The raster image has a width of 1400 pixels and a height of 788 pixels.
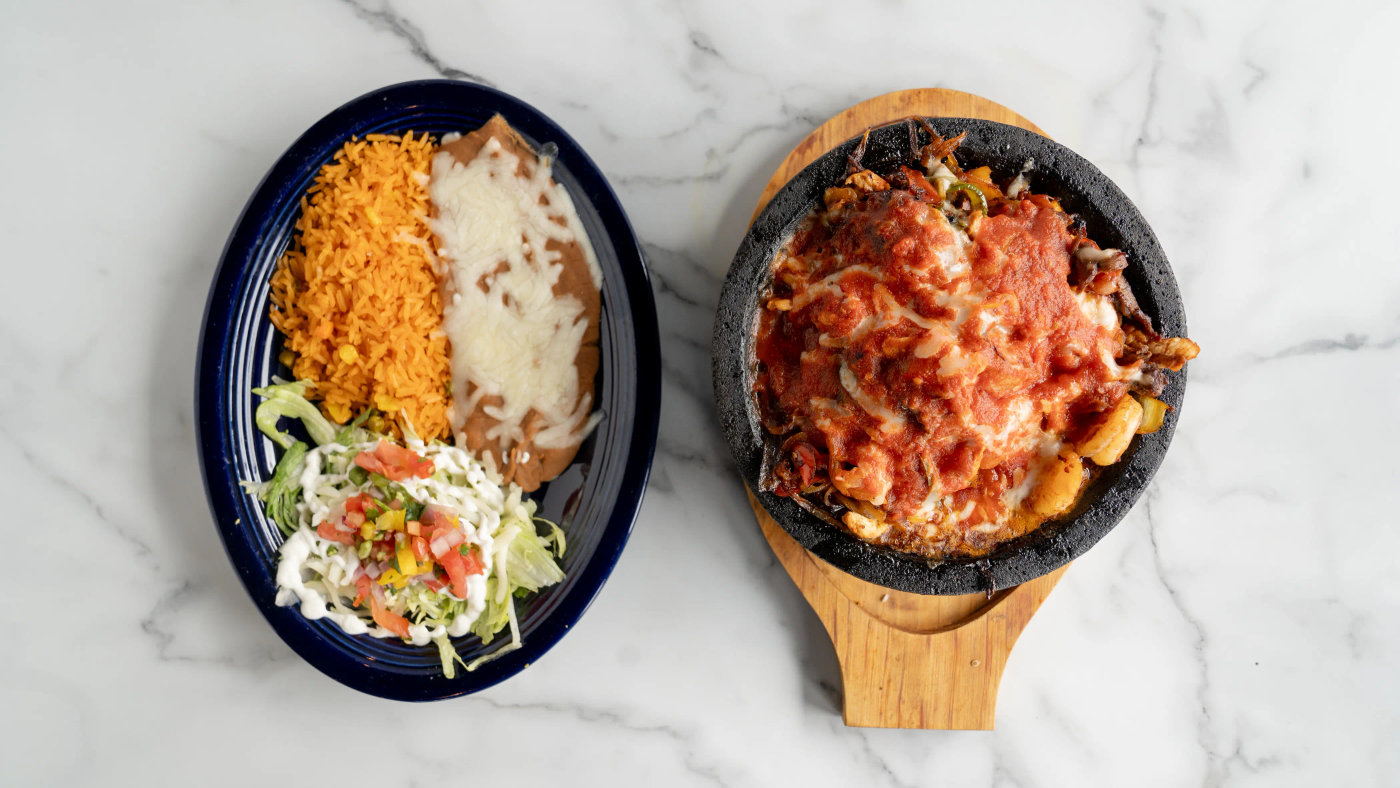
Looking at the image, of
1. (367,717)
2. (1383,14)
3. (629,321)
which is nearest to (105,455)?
(367,717)

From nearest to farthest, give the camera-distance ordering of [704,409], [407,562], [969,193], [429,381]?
[969,193]
[407,562]
[429,381]
[704,409]

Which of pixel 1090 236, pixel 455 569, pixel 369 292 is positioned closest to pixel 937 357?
pixel 1090 236

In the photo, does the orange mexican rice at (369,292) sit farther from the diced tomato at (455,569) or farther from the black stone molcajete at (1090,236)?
the black stone molcajete at (1090,236)

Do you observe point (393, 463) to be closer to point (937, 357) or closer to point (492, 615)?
point (492, 615)

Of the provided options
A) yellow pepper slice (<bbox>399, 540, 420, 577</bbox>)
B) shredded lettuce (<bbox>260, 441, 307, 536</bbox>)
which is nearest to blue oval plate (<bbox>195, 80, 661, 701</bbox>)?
shredded lettuce (<bbox>260, 441, 307, 536</bbox>)

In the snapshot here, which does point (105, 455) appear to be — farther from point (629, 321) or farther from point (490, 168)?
point (629, 321)
